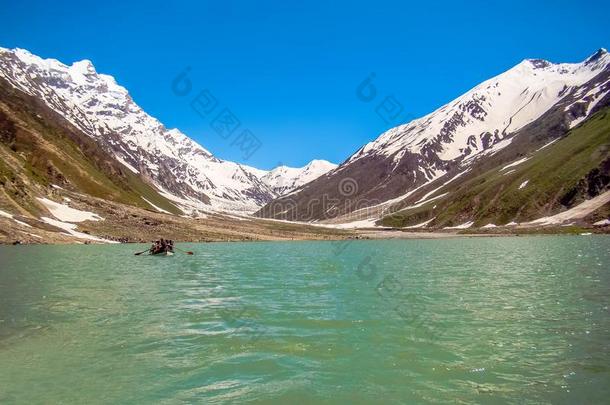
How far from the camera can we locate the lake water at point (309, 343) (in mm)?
16594

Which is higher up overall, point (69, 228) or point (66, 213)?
point (66, 213)

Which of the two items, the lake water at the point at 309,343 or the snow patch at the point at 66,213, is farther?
the snow patch at the point at 66,213

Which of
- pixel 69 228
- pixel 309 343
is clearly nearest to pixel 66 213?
pixel 69 228

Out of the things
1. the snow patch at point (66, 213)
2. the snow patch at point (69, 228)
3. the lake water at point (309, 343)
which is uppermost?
the snow patch at point (66, 213)

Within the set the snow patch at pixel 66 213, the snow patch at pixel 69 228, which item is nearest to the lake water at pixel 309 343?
the snow patch at pixel 69 228

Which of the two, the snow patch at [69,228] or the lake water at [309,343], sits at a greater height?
the snow patch at [69,228]

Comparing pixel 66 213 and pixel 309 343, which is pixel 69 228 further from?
pixel 309 343

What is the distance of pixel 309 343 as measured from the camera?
23.0 metres

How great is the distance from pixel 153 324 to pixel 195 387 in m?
11.2

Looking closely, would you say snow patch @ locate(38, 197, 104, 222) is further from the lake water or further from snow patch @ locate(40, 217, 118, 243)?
the lake water

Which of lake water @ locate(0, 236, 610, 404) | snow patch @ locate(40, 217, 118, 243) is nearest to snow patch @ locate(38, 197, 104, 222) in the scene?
snow patch @ locate(40, 217, 118, 243)

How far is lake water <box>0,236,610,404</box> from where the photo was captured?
16594mm

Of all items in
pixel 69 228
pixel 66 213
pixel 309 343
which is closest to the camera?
pixel 309 343

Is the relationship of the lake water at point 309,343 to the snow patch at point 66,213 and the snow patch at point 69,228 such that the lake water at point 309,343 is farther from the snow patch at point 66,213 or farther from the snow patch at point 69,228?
the snow patch at point 66,213
